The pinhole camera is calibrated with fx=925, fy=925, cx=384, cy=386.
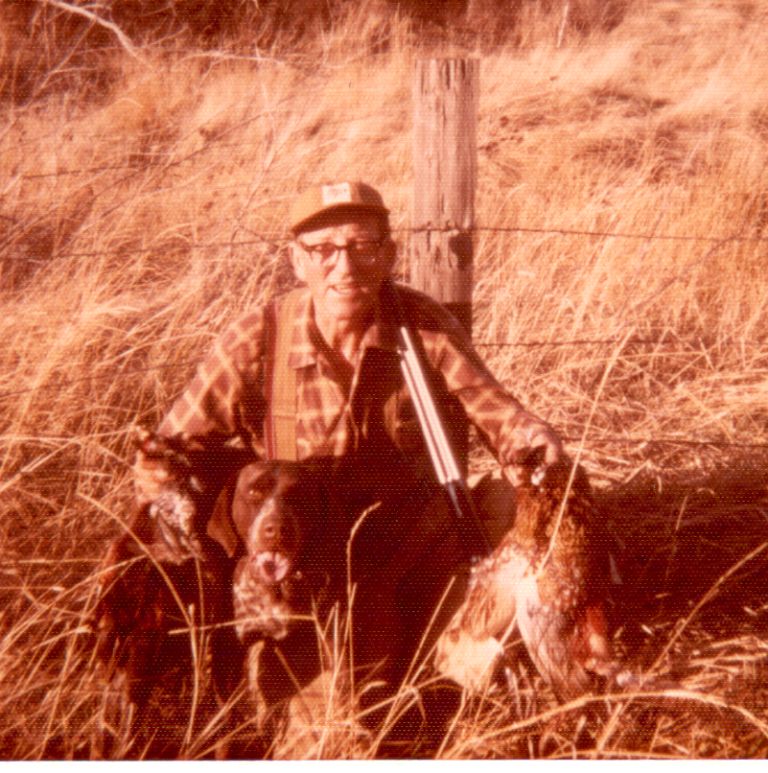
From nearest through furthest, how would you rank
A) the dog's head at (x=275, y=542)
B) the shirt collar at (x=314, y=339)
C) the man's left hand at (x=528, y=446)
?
1. the dog's head at (x=275, y=542)
2. the man's left hand at (x=528, y=446)
3. the shirt collar at (x=314, y=339)

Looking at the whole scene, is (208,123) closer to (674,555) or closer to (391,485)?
(391,485)

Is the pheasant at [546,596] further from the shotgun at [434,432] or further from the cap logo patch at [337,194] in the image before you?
the cap logo patch at [337,194]

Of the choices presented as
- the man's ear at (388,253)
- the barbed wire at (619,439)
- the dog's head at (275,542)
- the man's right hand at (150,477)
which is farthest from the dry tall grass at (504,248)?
the dog's head at (275,542)

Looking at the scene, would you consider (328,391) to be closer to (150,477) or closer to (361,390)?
(361,390)

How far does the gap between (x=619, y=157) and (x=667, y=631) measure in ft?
2.92

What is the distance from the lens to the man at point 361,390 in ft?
4.96

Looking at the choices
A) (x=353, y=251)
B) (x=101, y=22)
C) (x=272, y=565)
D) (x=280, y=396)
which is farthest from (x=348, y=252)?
(x=101, y=22)

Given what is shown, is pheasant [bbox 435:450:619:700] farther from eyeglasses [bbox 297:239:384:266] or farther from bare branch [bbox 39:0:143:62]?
bare branch [bbox 39:0:143:62]

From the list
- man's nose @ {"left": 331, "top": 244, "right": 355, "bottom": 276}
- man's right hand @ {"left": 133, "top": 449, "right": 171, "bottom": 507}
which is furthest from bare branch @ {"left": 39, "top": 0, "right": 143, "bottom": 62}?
man's right hand @ {"left": 133, "top": 449, "right": 171, "bottom": 507}

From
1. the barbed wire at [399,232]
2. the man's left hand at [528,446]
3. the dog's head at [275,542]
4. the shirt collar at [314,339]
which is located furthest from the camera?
the barbed wire at [399,232]

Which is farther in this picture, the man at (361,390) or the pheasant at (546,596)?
the man at (361,390)

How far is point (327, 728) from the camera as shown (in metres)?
1.41

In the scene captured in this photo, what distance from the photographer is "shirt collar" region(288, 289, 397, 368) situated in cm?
155
